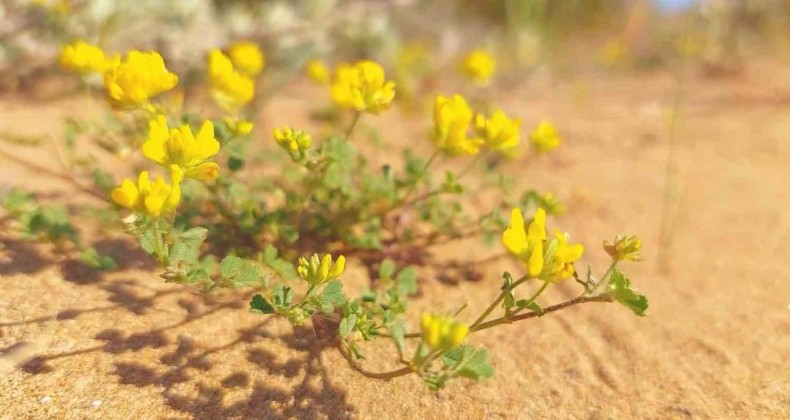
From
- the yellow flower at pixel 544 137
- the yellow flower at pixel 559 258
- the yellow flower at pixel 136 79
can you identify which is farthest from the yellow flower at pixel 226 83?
the yellow flower at pixel 559 258

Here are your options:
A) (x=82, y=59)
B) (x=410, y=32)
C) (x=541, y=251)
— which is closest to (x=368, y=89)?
(x=541, y=251)

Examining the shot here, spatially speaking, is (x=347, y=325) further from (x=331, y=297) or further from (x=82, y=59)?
(x=82, y=59)

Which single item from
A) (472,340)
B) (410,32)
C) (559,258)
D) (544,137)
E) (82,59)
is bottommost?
(472,340)

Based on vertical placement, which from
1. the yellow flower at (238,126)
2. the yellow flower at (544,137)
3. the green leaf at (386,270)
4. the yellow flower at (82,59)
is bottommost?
the green leaf at (386,270)

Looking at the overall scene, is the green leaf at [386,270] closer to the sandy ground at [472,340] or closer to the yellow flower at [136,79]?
the sandy ground at [472,340]

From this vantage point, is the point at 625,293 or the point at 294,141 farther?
the point at 294,141

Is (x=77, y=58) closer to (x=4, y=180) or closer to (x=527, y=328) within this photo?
(x=4, y=180)
